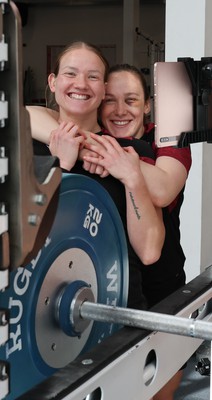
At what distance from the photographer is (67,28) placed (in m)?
11.3

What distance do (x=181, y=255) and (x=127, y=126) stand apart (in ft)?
1.41

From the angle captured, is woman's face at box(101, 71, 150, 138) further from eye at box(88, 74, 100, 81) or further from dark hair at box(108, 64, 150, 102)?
eye at box(88, 74, 100, 81)

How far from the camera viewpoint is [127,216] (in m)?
1.46

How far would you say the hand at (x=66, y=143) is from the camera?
1457 mm

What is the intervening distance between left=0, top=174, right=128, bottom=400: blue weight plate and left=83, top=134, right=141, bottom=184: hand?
0.31 ft

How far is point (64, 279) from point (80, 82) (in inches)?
22.1

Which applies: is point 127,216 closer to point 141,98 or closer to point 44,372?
point 44,372

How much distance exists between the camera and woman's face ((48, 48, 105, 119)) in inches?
63.1

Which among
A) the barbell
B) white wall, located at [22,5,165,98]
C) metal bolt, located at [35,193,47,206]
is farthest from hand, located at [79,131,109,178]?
white wall, located at [22,5,165,98]

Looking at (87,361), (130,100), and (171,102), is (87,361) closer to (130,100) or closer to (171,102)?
(171,102)

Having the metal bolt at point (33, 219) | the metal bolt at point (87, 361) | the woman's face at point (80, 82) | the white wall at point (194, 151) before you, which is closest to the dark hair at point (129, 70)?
the woman's face at point (80, 82)

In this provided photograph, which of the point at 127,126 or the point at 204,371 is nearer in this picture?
the point at 127,126

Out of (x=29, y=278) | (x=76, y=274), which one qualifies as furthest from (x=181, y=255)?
(x=29, y=278)

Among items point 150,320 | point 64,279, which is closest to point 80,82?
point 64,279
